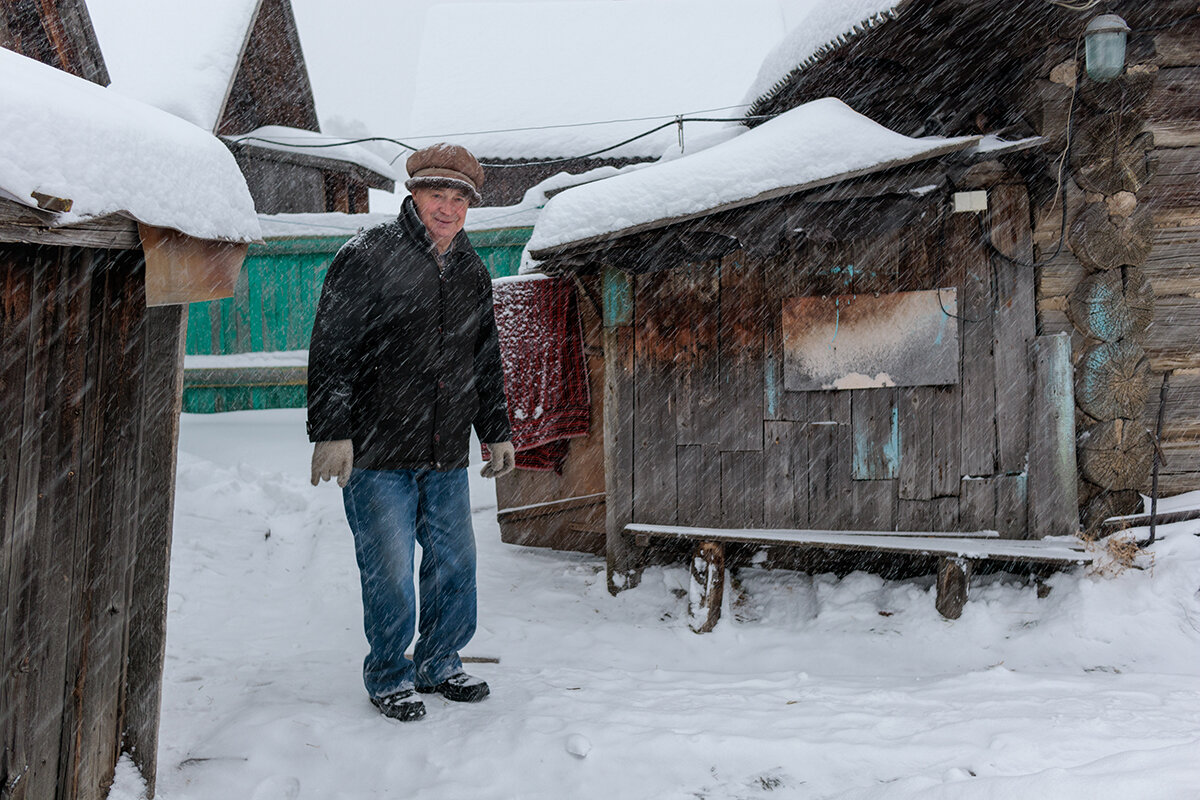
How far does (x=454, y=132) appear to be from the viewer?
13102mm

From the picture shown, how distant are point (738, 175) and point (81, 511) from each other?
350 cm

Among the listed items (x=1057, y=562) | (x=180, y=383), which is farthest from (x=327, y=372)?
(x=1057, y=562)

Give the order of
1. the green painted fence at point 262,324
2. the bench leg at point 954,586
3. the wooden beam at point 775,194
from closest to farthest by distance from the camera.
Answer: the wooden beam at point 775,194 < the bench leg at point 954,586 < the green painted fence at point 262,324

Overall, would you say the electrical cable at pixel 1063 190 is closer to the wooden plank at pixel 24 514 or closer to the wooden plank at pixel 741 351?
the wooden plank at pixel 741 351

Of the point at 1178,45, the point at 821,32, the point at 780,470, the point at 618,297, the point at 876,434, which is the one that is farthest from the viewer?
the point at 821,32

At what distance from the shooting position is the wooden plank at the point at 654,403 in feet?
17.4

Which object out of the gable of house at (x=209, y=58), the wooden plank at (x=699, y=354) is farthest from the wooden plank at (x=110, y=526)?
the gable of house at (x=209, y=58)

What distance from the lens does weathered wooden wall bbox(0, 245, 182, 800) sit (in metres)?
2.25

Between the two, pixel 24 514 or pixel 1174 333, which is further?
pixel 1174 333

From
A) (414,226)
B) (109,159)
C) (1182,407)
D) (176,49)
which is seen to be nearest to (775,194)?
(414,226)

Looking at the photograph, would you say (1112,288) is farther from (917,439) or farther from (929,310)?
(917,439)

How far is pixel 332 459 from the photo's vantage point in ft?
10.3

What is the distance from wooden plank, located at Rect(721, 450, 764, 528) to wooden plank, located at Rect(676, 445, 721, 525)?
1.7 inches

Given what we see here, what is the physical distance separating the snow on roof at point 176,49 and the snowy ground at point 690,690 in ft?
17.9
